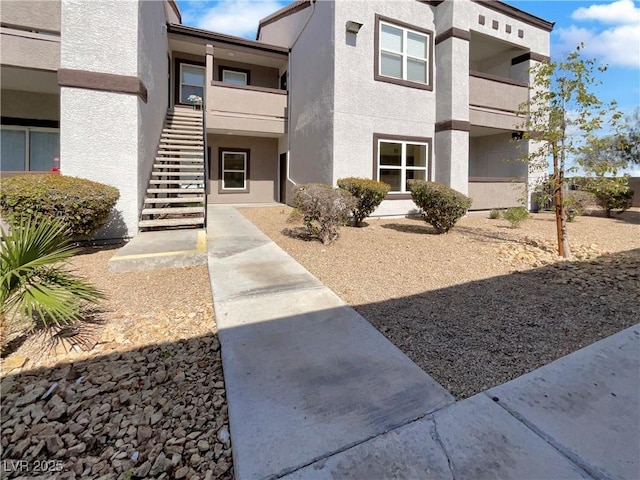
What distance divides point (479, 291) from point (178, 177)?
31.2ft

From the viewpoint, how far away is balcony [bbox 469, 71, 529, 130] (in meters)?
12.5

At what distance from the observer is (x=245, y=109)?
13.6 m

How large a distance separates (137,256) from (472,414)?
5046 mm

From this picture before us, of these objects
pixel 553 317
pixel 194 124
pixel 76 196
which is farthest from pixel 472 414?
pixel 194 124

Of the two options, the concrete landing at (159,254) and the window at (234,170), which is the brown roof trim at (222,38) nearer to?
the window at (234,170)

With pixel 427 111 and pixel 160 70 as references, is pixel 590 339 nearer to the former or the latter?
pixel 427 111

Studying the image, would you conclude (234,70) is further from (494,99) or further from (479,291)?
(479,291)

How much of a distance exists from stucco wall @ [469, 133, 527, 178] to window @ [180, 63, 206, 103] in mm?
12601

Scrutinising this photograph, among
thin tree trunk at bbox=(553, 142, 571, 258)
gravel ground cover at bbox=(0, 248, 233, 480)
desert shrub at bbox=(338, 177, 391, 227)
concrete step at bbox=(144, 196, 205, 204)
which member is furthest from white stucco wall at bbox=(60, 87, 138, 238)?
thin tree trunk at bbox=(553, 142, 571, 258)

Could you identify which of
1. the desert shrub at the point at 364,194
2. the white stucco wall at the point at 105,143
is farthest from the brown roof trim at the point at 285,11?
the white stucco wall at the point at 105,143

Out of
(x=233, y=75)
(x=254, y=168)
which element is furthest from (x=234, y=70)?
(x=254, y=168)

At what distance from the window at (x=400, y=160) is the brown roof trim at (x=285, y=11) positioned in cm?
638

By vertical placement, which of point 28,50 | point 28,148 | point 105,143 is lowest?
point 105,143

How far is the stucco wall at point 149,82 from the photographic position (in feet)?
25.3
